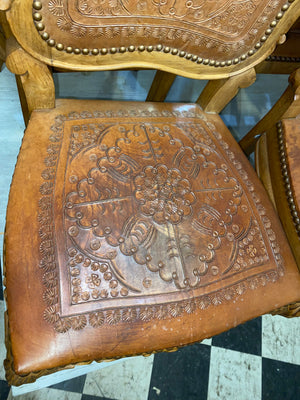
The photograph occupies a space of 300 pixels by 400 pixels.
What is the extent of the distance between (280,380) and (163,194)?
0.88 metres

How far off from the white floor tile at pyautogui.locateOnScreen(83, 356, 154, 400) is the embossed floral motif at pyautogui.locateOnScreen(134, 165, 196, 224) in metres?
0.65

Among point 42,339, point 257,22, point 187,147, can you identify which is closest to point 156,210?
point 187,147

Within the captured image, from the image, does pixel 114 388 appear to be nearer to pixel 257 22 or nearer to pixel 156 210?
pixel 156 210

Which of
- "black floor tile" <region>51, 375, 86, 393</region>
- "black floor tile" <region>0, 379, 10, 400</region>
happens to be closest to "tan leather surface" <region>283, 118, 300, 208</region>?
"black floor tile" <region>51, 375, 86, 393</region>

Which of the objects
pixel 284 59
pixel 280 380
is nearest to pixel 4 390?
pixel 280 380

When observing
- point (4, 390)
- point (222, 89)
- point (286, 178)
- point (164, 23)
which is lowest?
point (4, 390)

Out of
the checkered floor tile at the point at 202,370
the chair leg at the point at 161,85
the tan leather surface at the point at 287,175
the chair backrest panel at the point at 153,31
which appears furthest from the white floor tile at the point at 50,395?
the chair leg at the point at 161,85

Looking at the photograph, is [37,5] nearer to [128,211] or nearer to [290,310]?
[128,211]

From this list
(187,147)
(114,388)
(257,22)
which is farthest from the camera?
(114,388)

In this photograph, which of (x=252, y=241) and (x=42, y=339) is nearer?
(x=42, y=339)

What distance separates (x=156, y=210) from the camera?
2.28ft

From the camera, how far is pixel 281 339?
1.17m

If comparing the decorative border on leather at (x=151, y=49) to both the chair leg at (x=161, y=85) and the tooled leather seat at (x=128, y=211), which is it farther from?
the chair leg at (x=161, y=85)

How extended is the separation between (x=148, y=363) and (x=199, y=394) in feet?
0.65
